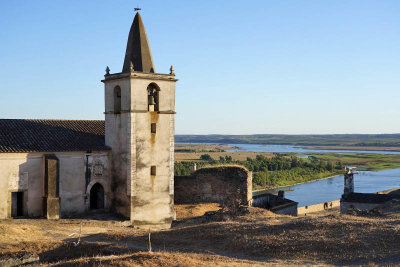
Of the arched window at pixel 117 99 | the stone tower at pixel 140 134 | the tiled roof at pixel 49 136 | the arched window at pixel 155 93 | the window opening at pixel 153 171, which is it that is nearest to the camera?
the tiled roof at pixel 49 136

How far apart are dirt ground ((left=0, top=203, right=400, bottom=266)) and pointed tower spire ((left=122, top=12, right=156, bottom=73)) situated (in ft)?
26.8

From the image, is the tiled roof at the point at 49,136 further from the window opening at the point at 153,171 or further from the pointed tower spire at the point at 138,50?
the pointed tower spire at the point at 138,50

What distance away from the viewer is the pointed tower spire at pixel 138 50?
20.6 metres

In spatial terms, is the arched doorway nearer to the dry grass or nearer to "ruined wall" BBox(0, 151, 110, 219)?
"ruined wall" BBox(0, 151, 110, 219)

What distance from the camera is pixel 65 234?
1614cm

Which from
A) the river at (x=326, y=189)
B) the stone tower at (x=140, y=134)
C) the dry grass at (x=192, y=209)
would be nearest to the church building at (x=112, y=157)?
the stone tower at (x=140, y=134)

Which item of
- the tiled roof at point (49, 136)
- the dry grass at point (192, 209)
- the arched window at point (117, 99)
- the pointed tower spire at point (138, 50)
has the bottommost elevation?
the dry grass at point (192, 209)

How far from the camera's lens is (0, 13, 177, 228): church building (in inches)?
755

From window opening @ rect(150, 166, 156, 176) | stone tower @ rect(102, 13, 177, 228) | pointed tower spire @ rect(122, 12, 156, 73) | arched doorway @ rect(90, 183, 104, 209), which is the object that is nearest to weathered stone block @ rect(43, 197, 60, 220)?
arched doorway @ rect(90, 183, 104, 209)

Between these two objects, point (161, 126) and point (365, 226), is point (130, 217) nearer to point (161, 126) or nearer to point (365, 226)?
point (161, 126)

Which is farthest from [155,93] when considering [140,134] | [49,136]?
[49,136]

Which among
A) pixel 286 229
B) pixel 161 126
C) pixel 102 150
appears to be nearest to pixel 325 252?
pixel 286 229

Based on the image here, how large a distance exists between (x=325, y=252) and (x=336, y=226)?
2458 millimetres

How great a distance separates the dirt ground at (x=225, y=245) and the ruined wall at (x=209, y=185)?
7309 mm
